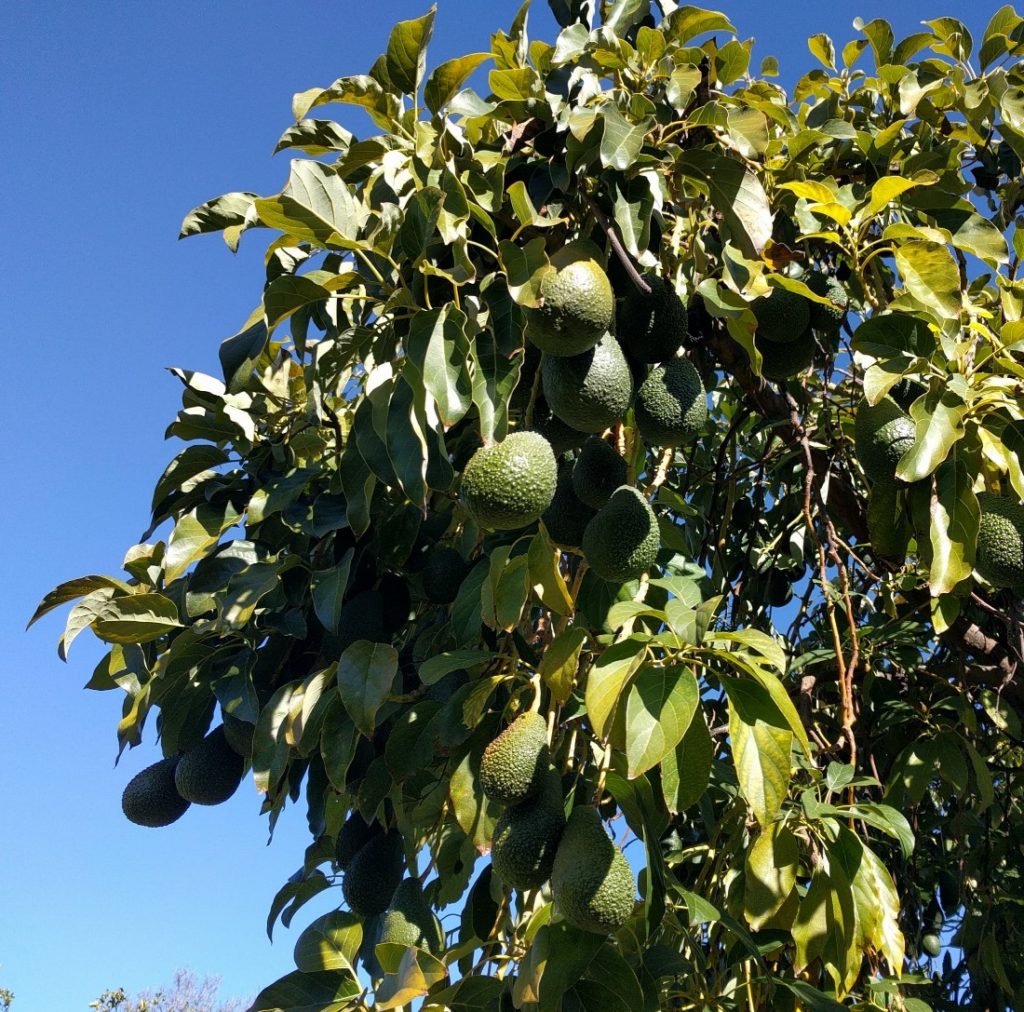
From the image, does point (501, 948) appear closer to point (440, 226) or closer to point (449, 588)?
point (449, 588)

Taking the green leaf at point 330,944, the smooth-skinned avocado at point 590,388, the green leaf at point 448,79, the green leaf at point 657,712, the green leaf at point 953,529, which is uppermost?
the green leaf at point 448,79

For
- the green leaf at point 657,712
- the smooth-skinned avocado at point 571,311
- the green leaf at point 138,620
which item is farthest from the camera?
the green leaf at point 138,620

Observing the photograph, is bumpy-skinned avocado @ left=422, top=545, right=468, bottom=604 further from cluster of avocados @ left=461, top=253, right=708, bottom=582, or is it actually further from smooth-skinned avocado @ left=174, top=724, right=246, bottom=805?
smooth-skinned avocado @ left=174, top=724, right=246, bottom=805

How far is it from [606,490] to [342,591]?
0.39m

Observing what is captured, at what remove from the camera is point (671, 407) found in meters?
1.30

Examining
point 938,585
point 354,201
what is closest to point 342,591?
point 354,201

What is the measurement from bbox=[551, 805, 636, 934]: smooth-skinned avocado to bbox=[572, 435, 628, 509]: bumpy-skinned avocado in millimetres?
405

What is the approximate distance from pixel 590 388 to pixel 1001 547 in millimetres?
570

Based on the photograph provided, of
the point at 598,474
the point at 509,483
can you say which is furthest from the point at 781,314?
the point at 509,483

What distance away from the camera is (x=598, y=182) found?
4.47 feet

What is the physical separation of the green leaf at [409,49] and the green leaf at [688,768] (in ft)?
2.72

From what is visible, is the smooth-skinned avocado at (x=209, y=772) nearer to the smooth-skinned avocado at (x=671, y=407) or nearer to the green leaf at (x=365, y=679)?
the green leaf at (x=365, y=679)

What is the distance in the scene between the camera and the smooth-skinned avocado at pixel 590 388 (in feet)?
3.96

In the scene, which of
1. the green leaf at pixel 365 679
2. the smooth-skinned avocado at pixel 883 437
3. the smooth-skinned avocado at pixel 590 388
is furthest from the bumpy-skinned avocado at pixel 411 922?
the smooth-skinned avocado at pixel 883 437
